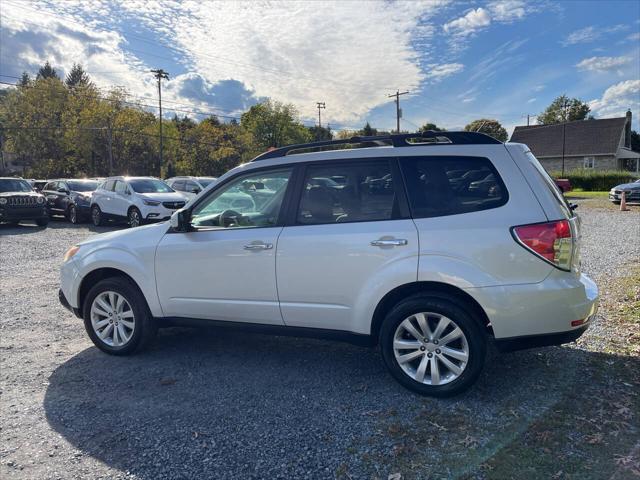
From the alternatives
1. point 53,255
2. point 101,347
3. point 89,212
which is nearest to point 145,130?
point 89,212

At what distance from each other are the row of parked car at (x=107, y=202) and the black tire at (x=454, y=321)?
1137cm

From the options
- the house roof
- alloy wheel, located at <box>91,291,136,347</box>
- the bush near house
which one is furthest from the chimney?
alloy wheel, located at <box>91,291,136,347</box>

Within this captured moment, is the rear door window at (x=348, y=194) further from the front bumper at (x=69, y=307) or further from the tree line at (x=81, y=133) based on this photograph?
the tree line at (x=81, y=133)

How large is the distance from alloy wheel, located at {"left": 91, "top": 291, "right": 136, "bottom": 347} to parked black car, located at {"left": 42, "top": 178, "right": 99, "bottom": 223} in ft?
46.8

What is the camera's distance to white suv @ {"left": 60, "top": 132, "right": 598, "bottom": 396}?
3.22 m

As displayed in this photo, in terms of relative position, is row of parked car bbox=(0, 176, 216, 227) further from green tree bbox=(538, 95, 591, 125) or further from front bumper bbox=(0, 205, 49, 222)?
green tree bbox=(538, 95, 591, 125)

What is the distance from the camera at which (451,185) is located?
346 centimetres

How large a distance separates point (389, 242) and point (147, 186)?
1363cm

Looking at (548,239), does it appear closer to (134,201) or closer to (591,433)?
(591,433)

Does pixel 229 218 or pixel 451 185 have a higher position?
pixel 451 185

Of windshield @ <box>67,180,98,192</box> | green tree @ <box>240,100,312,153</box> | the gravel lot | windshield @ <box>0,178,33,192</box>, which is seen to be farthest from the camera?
green tree @ <box>240,100,312,153</box>

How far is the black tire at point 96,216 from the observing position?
1623 centimetres

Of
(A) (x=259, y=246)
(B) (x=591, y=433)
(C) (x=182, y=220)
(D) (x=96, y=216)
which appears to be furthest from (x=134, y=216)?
→ (B) (x=591, y=433)

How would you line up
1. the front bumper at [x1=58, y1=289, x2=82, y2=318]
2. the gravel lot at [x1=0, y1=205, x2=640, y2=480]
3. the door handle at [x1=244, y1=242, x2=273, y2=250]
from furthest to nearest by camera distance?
1. the front bumper at [x1=58, y1=289, x2=82, y2=318]
2. the door handle at [x1=244, y1=242, x2=273, y2=250]
3. the gravel lot at [x1=0, y1=205, x2=640, y2=480]
